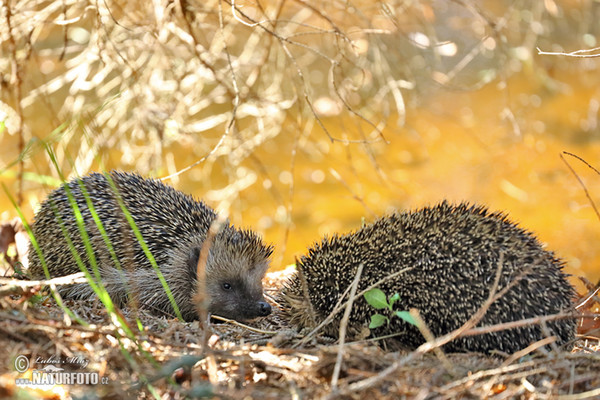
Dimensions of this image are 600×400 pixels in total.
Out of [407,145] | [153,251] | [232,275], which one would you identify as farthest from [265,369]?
[407,145]

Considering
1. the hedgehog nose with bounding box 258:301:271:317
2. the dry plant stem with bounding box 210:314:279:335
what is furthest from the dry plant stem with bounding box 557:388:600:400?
the hedgehog nose with bounding box 258:301:271:317

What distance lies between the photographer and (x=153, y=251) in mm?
4883

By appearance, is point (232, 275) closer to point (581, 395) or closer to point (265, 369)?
point (265, 369)

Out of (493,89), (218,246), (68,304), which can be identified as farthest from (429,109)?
(68,304)

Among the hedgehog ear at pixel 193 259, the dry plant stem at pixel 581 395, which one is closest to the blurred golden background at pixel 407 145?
the hedgehog ear at pixel 193 259

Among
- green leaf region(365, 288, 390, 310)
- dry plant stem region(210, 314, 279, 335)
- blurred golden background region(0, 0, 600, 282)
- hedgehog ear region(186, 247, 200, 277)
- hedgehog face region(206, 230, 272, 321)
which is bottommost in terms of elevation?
green leaf region(365, 288, 390, 310)

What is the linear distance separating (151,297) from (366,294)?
70.6 inches

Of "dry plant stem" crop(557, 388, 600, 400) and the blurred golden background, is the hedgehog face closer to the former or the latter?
"dry plant stem" crop(557, 388, 600, 400)

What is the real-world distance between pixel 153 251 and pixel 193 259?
1.02ft

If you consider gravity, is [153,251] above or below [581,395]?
above

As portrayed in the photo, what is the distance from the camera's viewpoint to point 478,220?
4.14 m

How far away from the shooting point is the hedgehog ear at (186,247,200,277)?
191 inches

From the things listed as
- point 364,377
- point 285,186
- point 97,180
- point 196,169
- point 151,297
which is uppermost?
point 196,169

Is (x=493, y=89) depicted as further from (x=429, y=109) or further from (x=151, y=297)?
(x=151, y=297)
